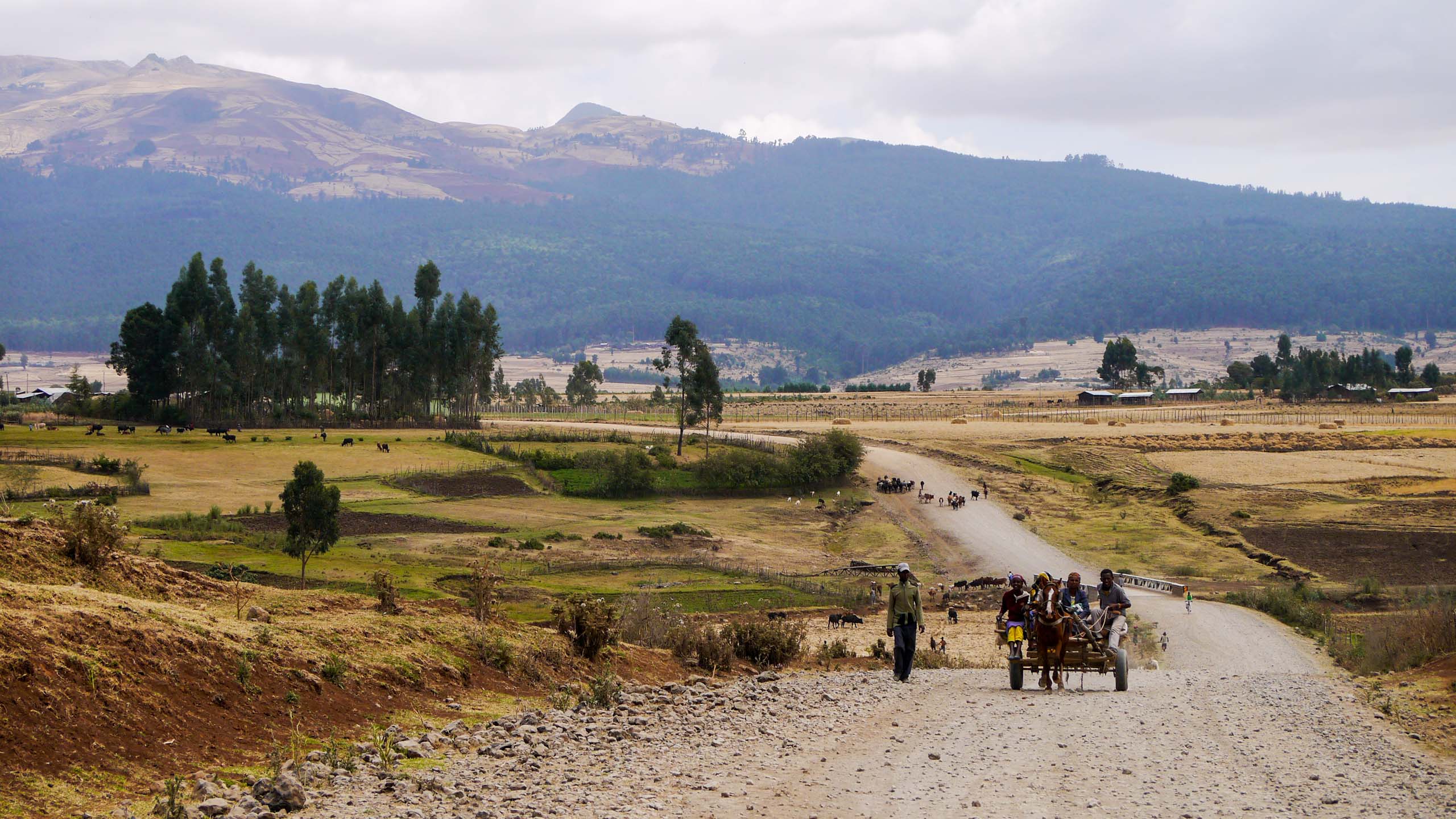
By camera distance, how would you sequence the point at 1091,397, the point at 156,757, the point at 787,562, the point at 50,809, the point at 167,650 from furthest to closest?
1. the point at 1091,397
2. the point at 787,562
3. the point at 167,650
4. the point at 156,757
5. the point at 50,809

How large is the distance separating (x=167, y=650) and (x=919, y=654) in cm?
1434

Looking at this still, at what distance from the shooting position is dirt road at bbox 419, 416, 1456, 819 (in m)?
10.1

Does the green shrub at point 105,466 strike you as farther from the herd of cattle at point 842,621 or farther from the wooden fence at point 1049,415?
the wooden fence at point 1049,415

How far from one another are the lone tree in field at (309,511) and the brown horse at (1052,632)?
1053 inches

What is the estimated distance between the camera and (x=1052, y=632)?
56.1 ft

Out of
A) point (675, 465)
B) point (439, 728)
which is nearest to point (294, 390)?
point (675, 465)

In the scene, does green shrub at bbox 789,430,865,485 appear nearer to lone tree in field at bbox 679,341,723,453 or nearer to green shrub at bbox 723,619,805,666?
lone tree in field at bbox 679,341,723,453

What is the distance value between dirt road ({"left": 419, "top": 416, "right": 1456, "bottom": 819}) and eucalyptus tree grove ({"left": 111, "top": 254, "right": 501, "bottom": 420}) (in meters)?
93.6

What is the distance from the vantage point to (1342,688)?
59.9 ft

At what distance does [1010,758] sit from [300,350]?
337ft

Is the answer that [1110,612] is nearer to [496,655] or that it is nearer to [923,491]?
[496,655]

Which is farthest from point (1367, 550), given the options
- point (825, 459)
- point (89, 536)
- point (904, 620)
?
point (89, 536)

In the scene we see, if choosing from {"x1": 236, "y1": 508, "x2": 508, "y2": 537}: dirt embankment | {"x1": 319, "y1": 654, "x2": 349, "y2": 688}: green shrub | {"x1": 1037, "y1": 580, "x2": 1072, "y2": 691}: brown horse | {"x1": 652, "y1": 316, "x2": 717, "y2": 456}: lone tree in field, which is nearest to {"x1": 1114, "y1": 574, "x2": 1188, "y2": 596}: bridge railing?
{"x1": 1037, "y1": 580, "x2": 1072, "y2": 691}: brown horse

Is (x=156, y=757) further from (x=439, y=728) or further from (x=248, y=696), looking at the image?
(x=439, y=728)
